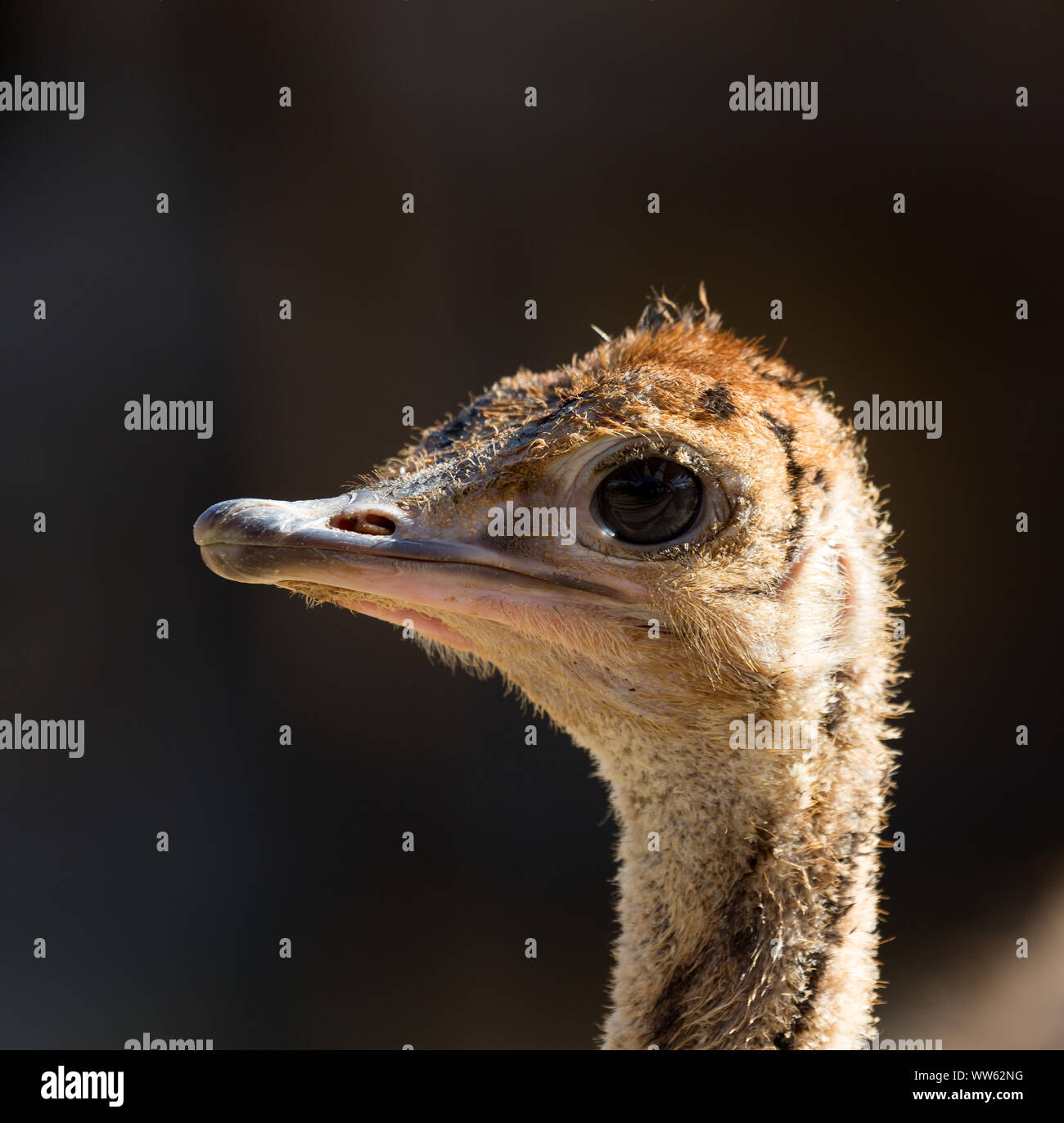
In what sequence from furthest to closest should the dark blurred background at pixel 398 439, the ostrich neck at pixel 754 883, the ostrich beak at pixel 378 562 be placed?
the dark blurred background at pixel 398 439 < the ostrich neck at pixel 754 883 < the ostrich beak at pixel 378 562

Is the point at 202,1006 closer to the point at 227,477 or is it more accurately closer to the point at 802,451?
the point at 227,477

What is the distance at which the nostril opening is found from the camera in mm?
1864

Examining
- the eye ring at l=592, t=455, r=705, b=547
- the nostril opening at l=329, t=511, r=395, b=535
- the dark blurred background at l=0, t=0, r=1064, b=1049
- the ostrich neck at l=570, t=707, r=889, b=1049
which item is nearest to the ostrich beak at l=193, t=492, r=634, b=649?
the nostril opening at l=329, t=511, r=395, b=535

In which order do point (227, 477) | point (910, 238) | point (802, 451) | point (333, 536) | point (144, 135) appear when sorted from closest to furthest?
point (333, 536)
point (802, 451)
point (910, 238)
point (144, 135)
point (227, 477)

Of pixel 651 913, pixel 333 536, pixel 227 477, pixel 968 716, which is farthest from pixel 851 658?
pixel 227 477

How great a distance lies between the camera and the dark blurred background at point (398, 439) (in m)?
4.57

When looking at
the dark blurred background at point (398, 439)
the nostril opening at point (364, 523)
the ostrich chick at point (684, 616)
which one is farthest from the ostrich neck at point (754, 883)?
the dark blurred background at point (398, 439)

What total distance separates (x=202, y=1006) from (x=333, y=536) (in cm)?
397

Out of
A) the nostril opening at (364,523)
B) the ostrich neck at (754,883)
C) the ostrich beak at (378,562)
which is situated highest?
the nostril opening at (364,523)

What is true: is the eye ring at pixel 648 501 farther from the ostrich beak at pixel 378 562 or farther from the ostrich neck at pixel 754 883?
the ostrich neck at pixel 754 883

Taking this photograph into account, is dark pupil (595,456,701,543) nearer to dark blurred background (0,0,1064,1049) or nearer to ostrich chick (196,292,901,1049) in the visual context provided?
ostrich chick (196,292,901,1049)

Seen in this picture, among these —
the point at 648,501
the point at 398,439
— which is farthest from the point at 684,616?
the point at 398,439

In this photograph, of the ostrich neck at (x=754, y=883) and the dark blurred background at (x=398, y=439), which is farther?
the dark blurred background at (x=398, y=439)

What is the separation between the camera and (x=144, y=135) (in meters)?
4.90
